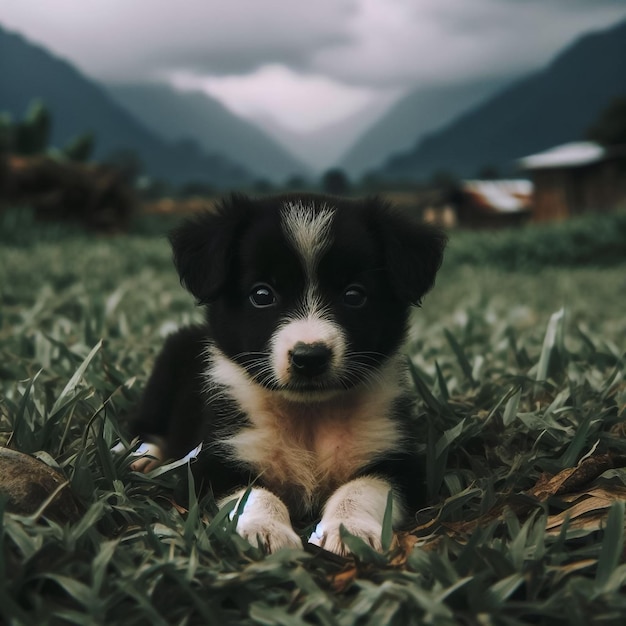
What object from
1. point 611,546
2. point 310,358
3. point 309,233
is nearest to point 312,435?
point 310,358

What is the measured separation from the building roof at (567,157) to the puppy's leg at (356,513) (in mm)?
22721

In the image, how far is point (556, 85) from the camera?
29641 mm

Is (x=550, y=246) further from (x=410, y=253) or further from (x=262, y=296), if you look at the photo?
(x=262, y=296)

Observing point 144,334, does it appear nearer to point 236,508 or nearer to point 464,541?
point 236,508

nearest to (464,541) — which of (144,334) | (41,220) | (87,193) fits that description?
(144,334)

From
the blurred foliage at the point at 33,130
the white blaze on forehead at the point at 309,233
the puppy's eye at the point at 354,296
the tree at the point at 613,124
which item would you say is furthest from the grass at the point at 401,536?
the tree at the point at 613,124

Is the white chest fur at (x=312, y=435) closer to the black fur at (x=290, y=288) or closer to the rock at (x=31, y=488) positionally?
the black fur at (x=290, y=288)

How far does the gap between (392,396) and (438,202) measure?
2434cm

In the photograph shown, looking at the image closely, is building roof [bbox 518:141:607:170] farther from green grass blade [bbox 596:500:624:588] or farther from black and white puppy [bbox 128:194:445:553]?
green grass blade [bbox 596:500:624:588]

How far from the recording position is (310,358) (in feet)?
7.87

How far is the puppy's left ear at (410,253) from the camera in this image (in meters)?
2.66

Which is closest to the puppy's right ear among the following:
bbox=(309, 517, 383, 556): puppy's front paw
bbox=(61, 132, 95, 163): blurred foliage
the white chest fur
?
the white chest fur

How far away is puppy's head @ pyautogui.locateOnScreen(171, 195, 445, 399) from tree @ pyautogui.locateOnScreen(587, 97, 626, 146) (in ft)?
80.7

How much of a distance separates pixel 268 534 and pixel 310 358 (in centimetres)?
53
